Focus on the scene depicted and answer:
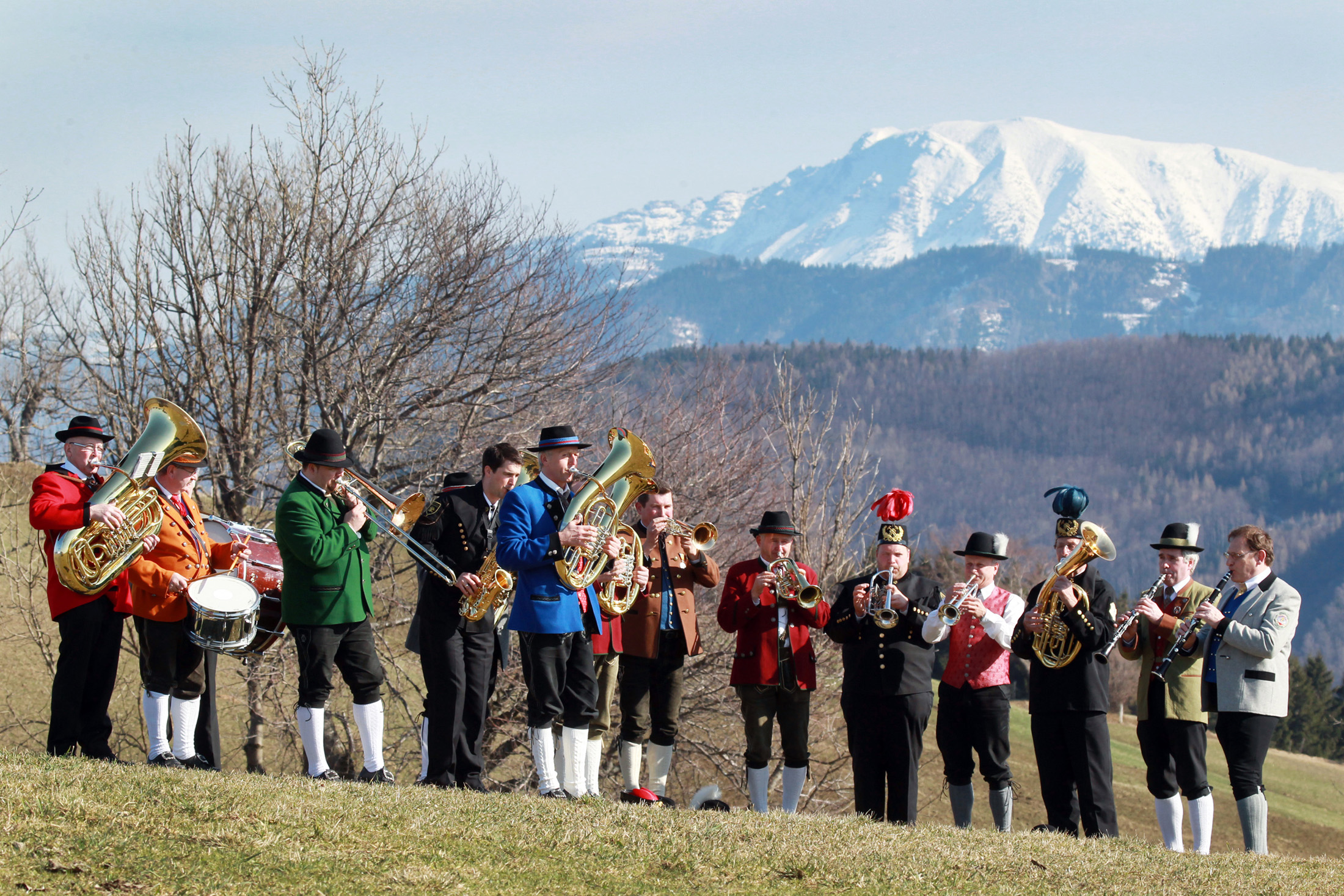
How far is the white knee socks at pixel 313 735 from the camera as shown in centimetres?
821

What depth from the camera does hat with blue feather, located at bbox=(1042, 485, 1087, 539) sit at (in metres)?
8.45

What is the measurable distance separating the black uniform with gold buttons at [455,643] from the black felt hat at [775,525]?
190 centimetres

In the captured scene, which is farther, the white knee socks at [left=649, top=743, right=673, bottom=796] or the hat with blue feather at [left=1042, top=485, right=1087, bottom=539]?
the white knee socks at [left=649, top=743, right=673, bottom=796]

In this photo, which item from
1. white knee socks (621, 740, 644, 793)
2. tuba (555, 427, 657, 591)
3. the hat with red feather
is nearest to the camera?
tuba (555, 427, 657, 591)

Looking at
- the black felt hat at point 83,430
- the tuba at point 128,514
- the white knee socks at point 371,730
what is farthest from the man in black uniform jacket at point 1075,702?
the black felt hat at point 83,430

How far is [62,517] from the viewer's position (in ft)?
25.9

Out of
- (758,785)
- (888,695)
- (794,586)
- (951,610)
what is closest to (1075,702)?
(951,610)

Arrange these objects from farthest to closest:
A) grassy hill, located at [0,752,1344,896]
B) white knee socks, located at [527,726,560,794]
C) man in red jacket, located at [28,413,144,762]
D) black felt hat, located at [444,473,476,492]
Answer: black felt hat, located at [444,473,476,492] → man in red jacket, located at [28,413,144,762] → white knee socks, located at [527,726,560,794] → grassy hill, located at [0,752,1344,896]

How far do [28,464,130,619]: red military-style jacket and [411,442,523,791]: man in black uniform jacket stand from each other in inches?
76.1

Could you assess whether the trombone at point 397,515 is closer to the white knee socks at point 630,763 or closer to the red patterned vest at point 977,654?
the white knee socks at point 630,763

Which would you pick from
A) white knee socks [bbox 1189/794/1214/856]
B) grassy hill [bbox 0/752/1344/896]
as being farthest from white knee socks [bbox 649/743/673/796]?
white knee socks [bbox 1189/794/1214/856]

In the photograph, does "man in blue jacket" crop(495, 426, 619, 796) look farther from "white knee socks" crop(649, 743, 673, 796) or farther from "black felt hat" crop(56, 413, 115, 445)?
"black felt hat" crop(56, 413, 115, 445)

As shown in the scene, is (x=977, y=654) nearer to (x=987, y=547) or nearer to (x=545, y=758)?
(x=987, y=547)

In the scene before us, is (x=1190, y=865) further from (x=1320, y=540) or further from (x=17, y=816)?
(x=1320, y=540)
